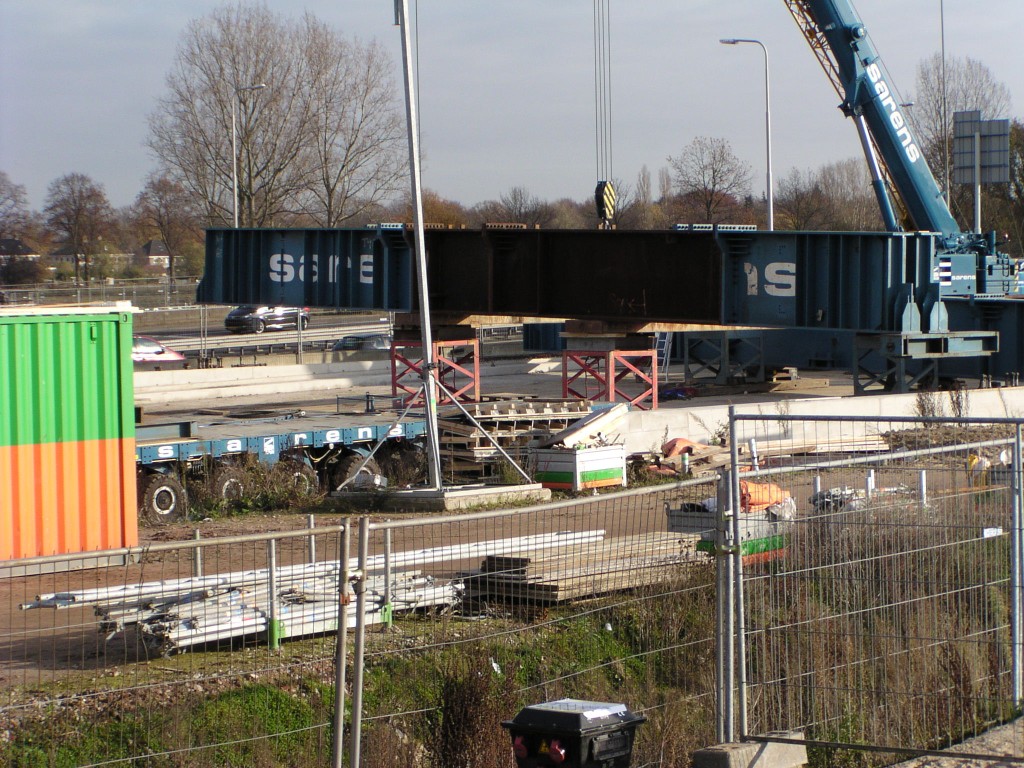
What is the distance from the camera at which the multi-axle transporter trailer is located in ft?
61.8

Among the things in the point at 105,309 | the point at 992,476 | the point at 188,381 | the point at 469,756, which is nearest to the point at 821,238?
the point at 105,309

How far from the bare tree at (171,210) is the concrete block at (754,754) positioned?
72.0m

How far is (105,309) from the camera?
46.2 feet

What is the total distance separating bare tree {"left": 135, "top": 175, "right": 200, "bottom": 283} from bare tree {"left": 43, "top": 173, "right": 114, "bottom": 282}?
3093 mm

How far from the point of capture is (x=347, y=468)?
70.8ft

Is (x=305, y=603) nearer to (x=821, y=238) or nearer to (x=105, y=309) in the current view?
(x=105, y=309)

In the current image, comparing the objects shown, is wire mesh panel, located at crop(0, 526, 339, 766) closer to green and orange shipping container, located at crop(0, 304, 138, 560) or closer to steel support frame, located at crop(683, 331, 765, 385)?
green and orange shipping container, located at crop(0, 304, 138, 560)

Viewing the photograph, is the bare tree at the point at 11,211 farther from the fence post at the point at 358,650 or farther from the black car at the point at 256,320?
the fence post at the point at 358,650

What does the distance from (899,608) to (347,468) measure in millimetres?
15134

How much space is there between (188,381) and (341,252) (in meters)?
10.8

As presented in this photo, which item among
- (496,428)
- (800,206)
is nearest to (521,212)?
(800,206)

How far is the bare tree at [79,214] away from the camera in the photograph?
82.1 m

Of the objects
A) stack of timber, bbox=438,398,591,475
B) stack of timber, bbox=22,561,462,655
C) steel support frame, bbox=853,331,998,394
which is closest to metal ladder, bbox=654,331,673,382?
steel support frame, bbox=853,331,998,394

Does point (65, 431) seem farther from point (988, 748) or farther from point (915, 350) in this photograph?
point (915, 350)
